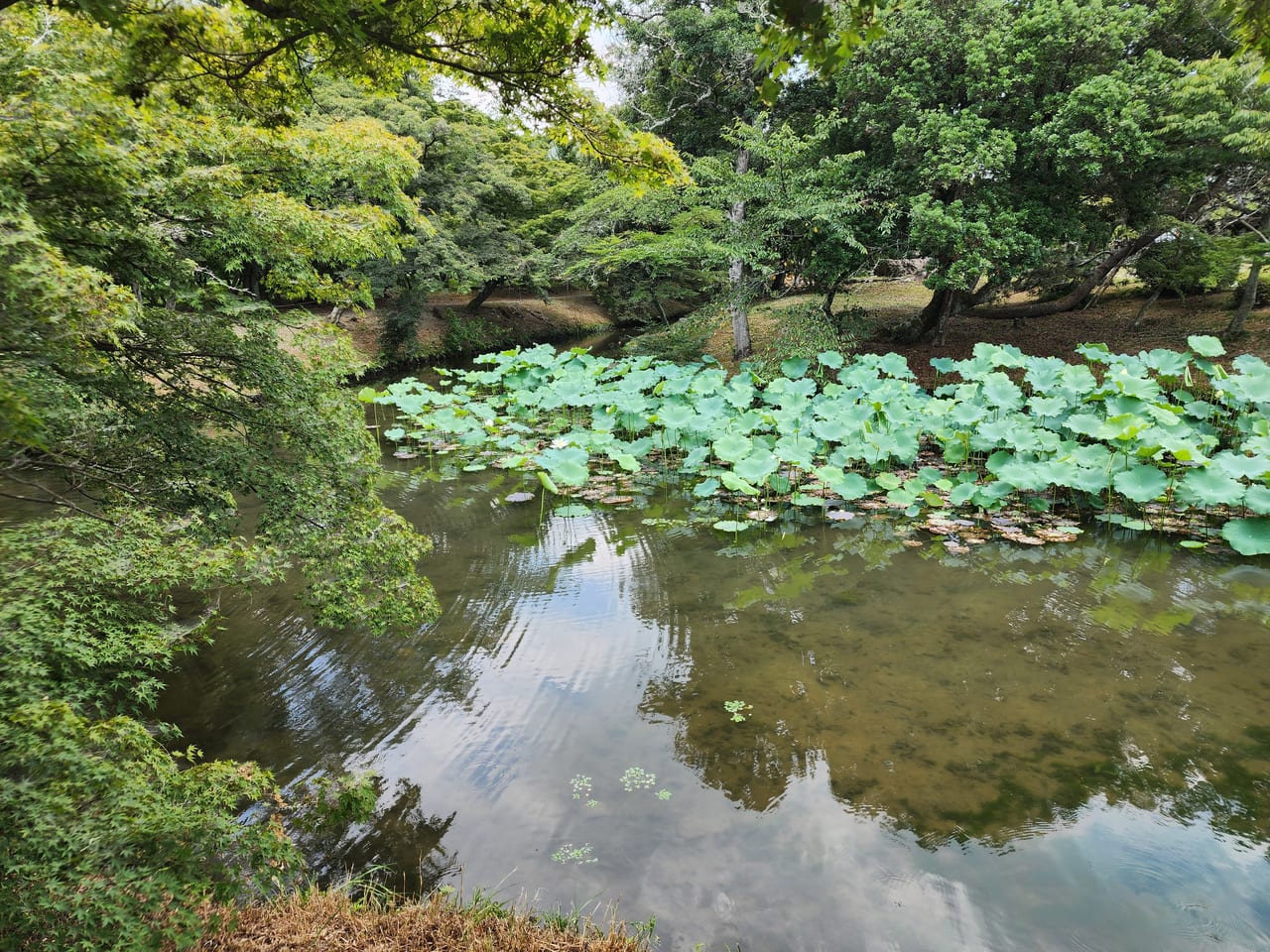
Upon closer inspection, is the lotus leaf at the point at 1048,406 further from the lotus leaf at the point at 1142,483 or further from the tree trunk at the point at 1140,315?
the tree trunk at the point at 1140,315

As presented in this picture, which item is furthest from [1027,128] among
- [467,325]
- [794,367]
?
[467,325]

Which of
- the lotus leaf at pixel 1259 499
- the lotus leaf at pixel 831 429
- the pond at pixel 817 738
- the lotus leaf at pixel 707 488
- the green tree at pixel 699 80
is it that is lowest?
the pond at pixel 817 738

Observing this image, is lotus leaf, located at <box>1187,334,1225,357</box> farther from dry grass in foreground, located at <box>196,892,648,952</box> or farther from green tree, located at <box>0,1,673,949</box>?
dry grass in foreground, located at <box>196,892,648,952</box>

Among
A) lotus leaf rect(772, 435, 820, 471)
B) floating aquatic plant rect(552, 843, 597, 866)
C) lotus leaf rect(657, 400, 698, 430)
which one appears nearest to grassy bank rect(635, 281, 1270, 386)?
lotus leaf rect(657, 400, 698, 430)

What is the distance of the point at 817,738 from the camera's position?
3.93 m

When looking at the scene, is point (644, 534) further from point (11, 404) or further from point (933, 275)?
point (933, 275)

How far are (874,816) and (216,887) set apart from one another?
304cm

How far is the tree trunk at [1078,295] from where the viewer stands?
1191cm

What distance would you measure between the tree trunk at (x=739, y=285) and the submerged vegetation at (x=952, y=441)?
259 cm

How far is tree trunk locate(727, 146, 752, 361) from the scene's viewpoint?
12.7m

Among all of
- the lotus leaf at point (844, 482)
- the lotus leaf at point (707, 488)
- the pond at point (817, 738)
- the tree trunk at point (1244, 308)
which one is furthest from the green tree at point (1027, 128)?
the pond at point (817, 738)

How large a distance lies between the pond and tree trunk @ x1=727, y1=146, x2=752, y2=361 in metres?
7.87

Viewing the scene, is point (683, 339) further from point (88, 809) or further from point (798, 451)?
point (88, 809)

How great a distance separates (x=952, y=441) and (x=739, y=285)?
6.30 meters
